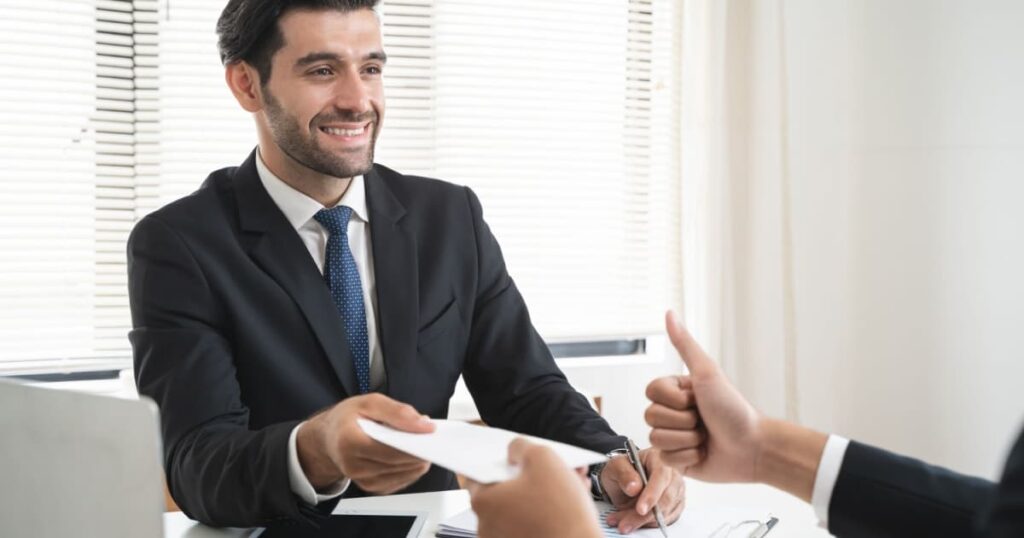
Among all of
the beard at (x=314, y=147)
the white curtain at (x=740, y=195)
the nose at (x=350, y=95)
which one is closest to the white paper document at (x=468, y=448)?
the beard at (x=314, y=147)

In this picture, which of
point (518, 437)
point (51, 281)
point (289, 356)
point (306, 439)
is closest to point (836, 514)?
point (518, 437)

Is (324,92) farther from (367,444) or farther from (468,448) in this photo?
(468,448)

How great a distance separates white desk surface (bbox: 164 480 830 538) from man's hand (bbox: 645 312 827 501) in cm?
11

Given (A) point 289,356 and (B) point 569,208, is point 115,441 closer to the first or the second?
(A) point 289,356

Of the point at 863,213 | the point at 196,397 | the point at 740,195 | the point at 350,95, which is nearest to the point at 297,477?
the point at 196,397

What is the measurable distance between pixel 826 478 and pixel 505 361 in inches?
36.2

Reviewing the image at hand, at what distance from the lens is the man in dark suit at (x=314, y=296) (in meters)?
1.58

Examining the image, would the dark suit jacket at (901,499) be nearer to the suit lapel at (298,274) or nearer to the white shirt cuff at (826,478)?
the white shirt cuff at (826,478)

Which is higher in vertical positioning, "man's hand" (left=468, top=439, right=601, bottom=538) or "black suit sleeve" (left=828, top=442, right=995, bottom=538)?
"man's hand" (left=468, top=439, right=601, bottom=538)

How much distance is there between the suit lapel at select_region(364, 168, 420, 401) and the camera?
1.83m

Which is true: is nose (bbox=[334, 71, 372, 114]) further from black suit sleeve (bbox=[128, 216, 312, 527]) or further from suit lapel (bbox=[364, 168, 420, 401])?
black suit sleeve (bbox=[128, 216, 312, 527])

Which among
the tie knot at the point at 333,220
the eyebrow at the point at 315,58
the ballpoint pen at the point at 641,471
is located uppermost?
the eyebrow at the point at 315,58

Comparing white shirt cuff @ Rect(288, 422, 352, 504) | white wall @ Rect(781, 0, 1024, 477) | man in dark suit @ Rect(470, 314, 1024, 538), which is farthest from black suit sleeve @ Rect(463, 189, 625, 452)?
white wall @ Rect(781, 0, 1024, 477)

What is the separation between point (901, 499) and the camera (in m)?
1.15
